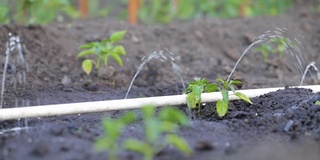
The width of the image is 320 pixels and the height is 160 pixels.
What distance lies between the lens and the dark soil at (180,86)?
2686mm

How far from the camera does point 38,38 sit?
17.0 ft

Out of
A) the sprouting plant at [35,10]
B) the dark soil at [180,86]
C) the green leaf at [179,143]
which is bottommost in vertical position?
the dark soil at [180,86]

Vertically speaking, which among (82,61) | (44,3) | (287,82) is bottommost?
(287,82)

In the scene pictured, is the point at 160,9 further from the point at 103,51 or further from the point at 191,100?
the point at 191,100

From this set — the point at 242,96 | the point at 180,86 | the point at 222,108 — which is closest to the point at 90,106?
the point at 222,108

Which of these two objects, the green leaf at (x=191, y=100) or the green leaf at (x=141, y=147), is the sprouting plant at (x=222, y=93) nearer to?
the green leaf at (x=191, y=100)

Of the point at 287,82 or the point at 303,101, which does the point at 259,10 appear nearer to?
the point at 287,82

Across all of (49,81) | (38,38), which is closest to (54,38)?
(38,38)

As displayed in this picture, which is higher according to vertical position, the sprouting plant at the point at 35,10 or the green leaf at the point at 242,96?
the sprouting plant at the point at 35,10

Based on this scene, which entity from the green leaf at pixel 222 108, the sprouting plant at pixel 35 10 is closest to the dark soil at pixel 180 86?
the green leaf at pixel 222 108

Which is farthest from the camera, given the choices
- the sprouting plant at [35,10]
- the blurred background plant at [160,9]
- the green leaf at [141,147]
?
the blurred background plant at [160,9]

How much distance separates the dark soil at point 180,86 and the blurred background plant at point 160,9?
301mm

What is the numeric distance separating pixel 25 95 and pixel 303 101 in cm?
187

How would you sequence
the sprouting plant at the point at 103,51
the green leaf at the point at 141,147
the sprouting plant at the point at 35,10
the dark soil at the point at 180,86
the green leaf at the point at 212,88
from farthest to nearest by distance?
1. the sprouting plant at the point at 35,10
2. the sprouting plant at the point at 103,51
3. the green leaf at the point at 212,88
4. the dark soil at the point at 180,86
5. the green leaf at the point at 141,147
